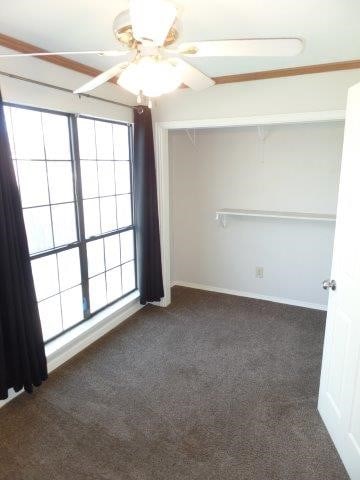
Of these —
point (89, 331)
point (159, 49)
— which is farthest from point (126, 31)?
point (89, 331)

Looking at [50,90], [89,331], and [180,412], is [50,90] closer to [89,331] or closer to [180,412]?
[89,331]

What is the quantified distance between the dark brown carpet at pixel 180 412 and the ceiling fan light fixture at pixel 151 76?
6.52ft

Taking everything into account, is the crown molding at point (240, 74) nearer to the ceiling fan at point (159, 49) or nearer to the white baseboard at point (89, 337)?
the ceiling fan at point (159, 49)

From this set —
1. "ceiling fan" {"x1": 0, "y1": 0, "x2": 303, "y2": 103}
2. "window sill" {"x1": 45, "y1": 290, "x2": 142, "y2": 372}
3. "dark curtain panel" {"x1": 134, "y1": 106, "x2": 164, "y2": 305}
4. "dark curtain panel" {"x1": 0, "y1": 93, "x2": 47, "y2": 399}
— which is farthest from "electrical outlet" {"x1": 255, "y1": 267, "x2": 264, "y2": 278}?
"ceiling fan" {"x1": 0, "y1": 0, "x2": 303, "y2": 103}

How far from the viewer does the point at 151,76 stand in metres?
1.29

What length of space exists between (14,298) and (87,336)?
3.43 feet

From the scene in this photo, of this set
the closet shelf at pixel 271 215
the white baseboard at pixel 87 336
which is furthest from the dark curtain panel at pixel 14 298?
the closet shelf at pixel 271 215

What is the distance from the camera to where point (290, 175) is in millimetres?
3531

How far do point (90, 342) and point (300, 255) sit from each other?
8.15 feet

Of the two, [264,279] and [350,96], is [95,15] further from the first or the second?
[264,279]

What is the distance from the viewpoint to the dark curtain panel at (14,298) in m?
1.96

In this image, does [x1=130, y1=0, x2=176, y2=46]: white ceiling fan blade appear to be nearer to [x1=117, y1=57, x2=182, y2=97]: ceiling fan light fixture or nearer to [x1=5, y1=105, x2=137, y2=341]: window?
[x1=117, y1=57, x2=182, y2=97]: ceiling fan light fixture

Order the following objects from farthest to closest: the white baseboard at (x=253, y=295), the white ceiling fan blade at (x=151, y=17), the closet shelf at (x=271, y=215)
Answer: the white baseboard at (x=253, y=295) < the closet shelf at (x=271, y=215) < the white ceiling fan blade at (x=151, y=17)

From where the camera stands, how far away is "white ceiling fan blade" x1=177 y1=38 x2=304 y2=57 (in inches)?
46.4
